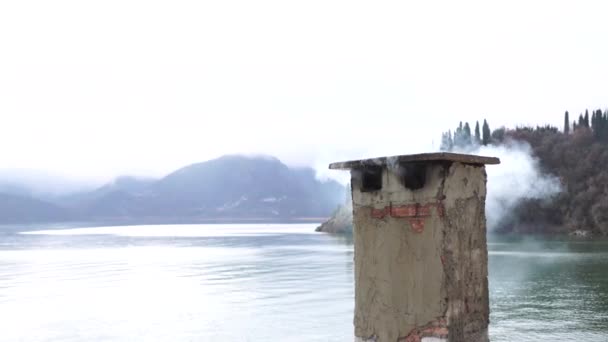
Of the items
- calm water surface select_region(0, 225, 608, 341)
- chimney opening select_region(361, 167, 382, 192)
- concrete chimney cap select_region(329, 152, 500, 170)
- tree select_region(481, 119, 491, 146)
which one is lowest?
calm water surface select_region(0, 225, 608, 341)

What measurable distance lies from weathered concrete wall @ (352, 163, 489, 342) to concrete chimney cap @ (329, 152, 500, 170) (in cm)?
10

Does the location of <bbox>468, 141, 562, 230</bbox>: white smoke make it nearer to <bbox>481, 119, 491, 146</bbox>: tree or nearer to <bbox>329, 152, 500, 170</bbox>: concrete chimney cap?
<bbox>481, 119, 491, 146</bbox>: tree

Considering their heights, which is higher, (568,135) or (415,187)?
(568,135)

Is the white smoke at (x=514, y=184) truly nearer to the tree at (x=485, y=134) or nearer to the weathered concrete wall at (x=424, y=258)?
the tree at (x=485, y=134)

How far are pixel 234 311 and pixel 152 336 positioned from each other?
6.96m

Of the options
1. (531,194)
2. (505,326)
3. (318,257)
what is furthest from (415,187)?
(531,194)

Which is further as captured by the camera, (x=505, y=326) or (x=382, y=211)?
(x=505, y=326)

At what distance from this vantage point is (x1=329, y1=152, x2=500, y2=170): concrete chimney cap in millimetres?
7676

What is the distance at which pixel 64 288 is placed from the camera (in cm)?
4881

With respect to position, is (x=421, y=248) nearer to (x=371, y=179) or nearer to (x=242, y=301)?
(x=371, y=179)

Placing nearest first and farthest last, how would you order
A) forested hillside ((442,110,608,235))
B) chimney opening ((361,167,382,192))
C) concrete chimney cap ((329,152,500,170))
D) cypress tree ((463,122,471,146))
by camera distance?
concrete chimney cap ((329,152,500,170))
chimney opening ((361,167,382,192))
forested hillside ((442,110,608,235))
cypress tree ((463,122,471,146))

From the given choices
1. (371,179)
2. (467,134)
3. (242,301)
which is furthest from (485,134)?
(371,179)

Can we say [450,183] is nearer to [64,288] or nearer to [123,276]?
[64,288]

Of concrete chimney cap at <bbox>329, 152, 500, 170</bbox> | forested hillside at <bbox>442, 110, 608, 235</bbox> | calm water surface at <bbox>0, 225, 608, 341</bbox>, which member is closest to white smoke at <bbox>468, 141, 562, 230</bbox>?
forested hillside at <bbox>442, 110, 608, 235</bbox>
